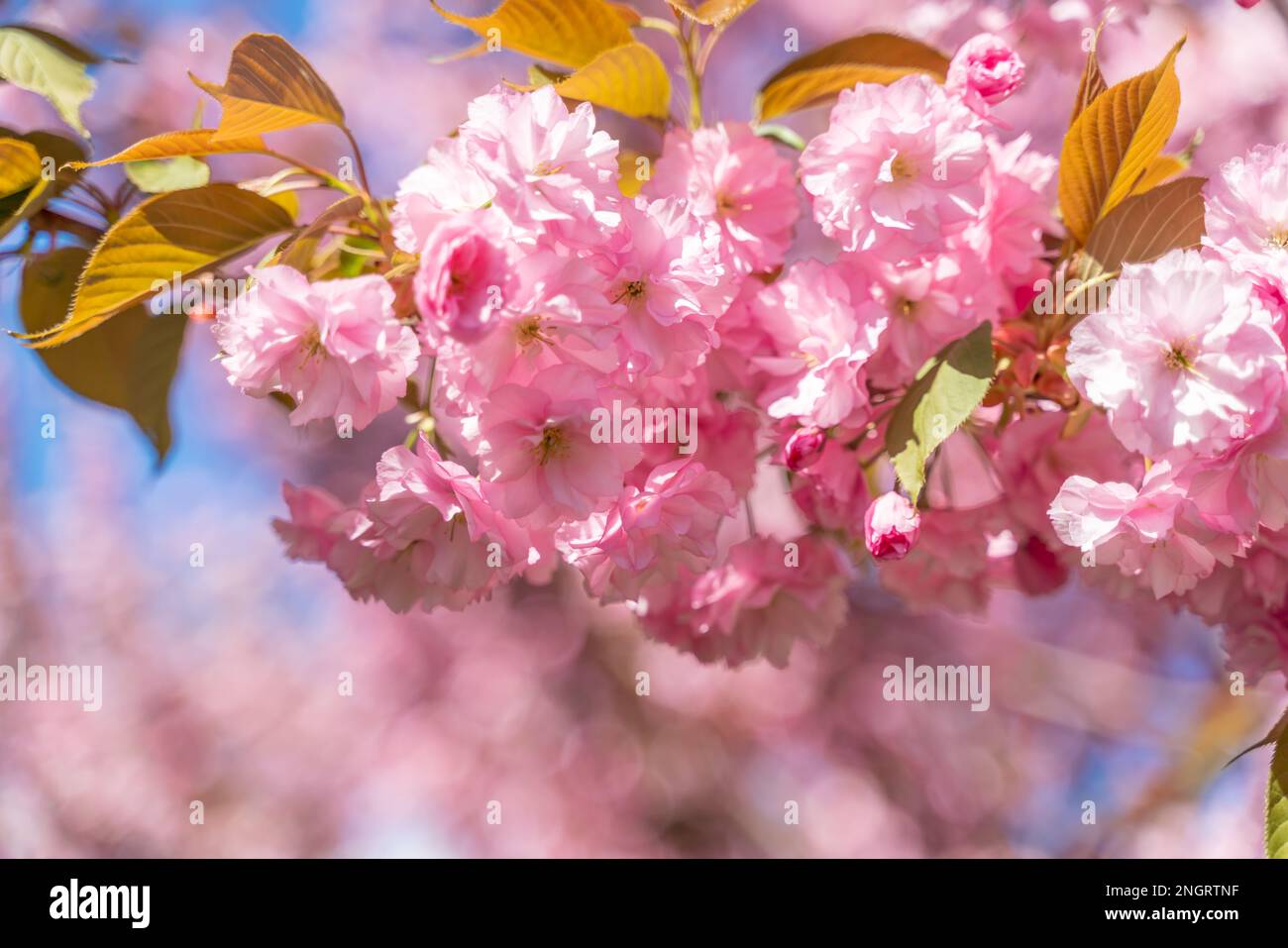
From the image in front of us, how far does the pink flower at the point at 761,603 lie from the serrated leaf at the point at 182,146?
483 millimetres

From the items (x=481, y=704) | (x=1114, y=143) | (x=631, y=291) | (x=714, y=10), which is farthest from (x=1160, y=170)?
(x=481, y=704)

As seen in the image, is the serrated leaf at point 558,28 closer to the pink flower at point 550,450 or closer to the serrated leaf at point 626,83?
the serrated leaf at point 626,83

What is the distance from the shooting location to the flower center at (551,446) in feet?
1.84

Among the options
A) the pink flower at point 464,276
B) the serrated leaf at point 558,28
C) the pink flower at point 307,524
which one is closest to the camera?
the pink flower at point 464,276

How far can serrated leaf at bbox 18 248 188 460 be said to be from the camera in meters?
0.80

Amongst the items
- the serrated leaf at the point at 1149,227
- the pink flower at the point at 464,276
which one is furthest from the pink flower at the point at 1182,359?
the pink flower at the point at 464,276

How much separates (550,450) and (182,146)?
0.34 meters

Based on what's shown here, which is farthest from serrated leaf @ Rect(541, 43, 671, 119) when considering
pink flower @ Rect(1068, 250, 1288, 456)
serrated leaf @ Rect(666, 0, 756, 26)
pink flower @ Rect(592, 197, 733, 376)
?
pink flower @ Rect(1068, 250, 1288, 456)

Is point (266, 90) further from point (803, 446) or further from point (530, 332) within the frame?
Result: point (803, 446)

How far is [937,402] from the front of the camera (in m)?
0.64

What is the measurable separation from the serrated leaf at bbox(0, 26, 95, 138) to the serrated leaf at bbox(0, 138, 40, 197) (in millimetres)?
40

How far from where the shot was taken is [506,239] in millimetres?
507

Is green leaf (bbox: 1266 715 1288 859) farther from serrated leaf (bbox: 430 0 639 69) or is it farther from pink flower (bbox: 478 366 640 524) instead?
serrated leaf (bbox: 430 0 639 69)
